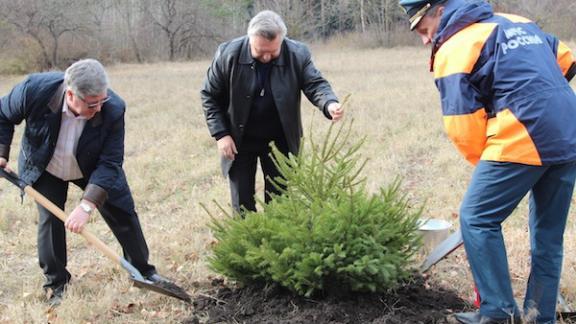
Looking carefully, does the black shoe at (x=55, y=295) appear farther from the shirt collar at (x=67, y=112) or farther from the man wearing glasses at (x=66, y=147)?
the shirt collar at (x=67, y=112)

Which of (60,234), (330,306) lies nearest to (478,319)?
(330,306)

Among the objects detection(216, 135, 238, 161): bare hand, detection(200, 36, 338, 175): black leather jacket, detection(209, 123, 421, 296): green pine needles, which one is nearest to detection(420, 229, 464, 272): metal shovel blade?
detection(209, 123, 421, 296): green pine needles

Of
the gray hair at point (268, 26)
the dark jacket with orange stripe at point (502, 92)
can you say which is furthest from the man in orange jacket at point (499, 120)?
the gray hair at point (268, 26)

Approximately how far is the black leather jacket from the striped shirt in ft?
3.30

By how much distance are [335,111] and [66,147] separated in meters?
1.92

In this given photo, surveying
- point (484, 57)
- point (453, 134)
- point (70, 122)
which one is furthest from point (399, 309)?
point (70, 122)

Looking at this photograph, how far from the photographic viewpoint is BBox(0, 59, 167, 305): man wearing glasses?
409 centimetres

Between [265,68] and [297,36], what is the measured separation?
33035 millimetres

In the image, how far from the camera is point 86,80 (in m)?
3.82

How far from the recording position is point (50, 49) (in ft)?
105

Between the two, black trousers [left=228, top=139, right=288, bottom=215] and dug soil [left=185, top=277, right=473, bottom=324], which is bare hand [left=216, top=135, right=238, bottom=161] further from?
dug soil [left=185, top=277, right=473, bottom=324]

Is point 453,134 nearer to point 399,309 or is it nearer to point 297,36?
point 399,309

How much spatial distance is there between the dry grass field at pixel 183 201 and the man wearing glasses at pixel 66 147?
1.13 feet

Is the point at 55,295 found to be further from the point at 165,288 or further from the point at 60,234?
the point at 165,288
